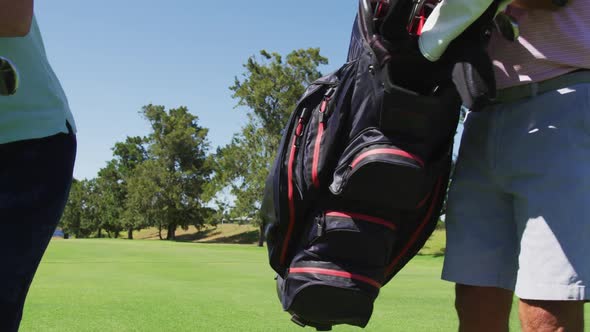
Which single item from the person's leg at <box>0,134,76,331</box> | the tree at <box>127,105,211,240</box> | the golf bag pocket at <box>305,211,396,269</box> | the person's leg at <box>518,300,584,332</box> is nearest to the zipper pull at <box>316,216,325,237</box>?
the golf bag pocket at <box>305,211,396,269</box>

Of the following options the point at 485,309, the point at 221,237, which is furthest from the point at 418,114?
the point at 221,237

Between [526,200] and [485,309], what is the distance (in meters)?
0.44

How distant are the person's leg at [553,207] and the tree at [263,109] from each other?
39.3 metres

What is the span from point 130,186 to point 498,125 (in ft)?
192

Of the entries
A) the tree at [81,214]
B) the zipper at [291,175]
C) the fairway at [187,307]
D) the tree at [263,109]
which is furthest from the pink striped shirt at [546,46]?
the tree at [81,214]

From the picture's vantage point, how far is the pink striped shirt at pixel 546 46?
177cm

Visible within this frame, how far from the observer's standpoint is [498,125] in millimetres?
1878

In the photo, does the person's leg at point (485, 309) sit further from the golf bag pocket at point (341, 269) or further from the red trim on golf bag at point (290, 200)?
the red trim on golf bag at point (290, 200)

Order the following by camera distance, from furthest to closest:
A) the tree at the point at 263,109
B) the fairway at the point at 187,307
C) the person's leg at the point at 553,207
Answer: the tree at the point at 263,109 → the fairway at the point at 187,307 → the person's leg at the point at 553,207

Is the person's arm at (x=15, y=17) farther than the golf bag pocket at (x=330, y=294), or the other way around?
the golf bag pocket at (x=330, y=294)

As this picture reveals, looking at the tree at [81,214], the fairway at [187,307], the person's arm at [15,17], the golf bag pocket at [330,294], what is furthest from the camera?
the tree at [81,214]

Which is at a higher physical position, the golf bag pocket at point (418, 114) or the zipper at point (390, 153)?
the golf bag pocket at point (418, 114)

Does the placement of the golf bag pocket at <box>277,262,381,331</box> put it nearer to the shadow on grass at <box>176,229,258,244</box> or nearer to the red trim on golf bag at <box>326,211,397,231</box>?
the red trim on golf bag at <box>326,211,397,231</box>

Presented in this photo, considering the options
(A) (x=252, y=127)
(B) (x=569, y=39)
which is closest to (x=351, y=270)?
(B) (x=569, y=39)
